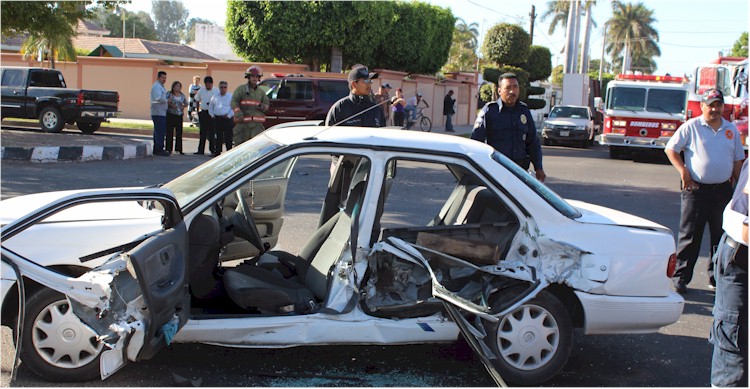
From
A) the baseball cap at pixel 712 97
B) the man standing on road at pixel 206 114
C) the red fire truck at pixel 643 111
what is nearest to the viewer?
the baseball cap at pixel 712 97

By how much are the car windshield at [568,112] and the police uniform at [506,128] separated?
68.9 feet

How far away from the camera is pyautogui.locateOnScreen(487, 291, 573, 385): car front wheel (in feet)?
13.9

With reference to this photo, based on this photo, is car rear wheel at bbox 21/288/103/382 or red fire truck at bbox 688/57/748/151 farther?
red fire truck at bbox 688/57/748/151

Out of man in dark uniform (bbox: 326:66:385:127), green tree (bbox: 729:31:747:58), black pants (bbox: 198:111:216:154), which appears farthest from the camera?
green tree (bbox: 729:31:747:58)

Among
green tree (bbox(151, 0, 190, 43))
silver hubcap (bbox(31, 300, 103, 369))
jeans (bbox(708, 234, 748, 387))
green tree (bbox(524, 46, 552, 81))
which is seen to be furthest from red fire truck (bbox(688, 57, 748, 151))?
green tree (bbox(151, 0, 190, 43))

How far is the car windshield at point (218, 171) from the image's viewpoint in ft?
14.0

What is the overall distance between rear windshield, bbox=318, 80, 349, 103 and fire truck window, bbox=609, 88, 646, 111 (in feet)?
25.8

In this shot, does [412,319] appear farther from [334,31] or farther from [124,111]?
[124,111]

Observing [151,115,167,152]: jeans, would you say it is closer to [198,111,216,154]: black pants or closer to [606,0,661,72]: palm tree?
[198,111,216,154]: black pants

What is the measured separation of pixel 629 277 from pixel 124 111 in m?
28.5

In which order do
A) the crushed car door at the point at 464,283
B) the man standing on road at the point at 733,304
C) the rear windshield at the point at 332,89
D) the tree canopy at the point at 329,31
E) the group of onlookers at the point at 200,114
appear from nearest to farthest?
1. the man standing on road at the point at 733,304
2. the crushed car door at the point at 464,283
3. the group of onlookers at the point at 200,114
4. the rear windshield at the point at 332,89
5. the tree canopy at the point at 329,31

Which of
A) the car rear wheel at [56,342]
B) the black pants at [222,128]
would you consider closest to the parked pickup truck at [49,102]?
the black pants at [222,128]

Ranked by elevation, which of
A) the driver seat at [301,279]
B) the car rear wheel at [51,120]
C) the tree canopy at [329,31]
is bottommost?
the driver seat at [301,279]

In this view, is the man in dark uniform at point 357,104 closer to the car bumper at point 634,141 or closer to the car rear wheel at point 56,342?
the car rear wheel at point 56,342
